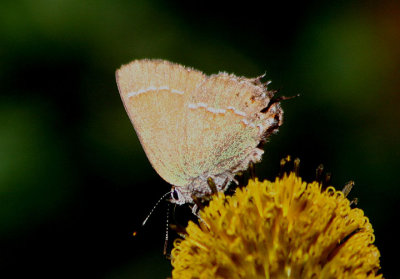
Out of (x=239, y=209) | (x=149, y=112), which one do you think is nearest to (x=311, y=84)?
(x=149, y=112)

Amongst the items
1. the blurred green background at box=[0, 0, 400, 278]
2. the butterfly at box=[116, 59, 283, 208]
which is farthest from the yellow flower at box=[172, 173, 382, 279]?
the blurred green background at box=[0, 0, 400, 278]

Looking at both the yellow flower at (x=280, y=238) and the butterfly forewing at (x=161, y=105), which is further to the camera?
the butterfly forewing at (x=161, y=105)

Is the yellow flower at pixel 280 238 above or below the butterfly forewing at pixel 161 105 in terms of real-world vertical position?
below

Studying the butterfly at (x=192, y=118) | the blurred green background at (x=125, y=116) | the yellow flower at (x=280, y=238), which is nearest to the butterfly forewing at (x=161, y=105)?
the butterfly at (x=192, y=118)

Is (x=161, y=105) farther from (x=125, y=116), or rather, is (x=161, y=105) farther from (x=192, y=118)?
(x=125, y=116)

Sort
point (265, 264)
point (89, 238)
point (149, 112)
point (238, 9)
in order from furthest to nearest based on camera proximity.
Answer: point (238, 9) < point (89, 238) < point (149, 112) < point (265, 264)

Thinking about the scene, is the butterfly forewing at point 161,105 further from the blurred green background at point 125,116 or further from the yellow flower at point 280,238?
the blurred green background at point 125,116

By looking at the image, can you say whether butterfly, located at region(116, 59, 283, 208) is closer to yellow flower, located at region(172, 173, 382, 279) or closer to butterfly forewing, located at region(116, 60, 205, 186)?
butterfly forewing, located at region(116, 60, 205, 186)

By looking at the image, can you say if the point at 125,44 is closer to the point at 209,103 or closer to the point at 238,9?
the point at 238,9
